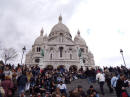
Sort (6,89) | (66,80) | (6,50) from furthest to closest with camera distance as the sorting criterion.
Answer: (6,50)
(66,80)
(6,89)

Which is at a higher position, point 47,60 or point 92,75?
point 47,60

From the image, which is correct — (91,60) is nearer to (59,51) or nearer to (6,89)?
(59,51)

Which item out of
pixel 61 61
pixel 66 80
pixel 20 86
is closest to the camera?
pixel 20 86

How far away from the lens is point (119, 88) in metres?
6.23

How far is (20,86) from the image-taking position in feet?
25.6

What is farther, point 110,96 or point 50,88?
point 50,88

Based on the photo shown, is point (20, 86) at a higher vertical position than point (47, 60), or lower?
lower

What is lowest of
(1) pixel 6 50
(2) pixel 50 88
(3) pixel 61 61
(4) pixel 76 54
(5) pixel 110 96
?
(5) pixel 110 96

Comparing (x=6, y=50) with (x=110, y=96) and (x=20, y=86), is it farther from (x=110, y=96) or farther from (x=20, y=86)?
(x=110, y=96)

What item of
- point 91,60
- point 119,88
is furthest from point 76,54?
point 119,88

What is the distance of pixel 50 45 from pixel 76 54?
28.9ft

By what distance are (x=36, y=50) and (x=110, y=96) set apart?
44966 millimetres

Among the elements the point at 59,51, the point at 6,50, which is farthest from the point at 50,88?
the point at 6,50

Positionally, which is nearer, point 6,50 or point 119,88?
point 119,88
